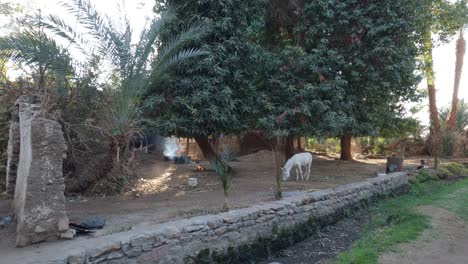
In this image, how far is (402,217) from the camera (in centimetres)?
967

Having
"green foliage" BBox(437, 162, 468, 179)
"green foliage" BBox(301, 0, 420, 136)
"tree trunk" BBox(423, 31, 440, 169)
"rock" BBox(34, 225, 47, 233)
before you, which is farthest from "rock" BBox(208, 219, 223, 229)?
"green foliage" BBox(437, 162, 468, 179)

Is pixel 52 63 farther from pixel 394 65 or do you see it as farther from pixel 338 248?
pixel 394 65

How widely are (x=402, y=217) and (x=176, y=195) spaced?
546cm

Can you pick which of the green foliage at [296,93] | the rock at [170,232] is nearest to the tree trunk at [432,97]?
the green foliage at [296,93]

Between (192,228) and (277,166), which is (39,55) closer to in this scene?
(192,228)

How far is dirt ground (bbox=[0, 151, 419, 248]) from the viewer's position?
7.27 meters

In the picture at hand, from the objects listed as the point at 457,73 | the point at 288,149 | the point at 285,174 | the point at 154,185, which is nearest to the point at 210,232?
the point at 154,185

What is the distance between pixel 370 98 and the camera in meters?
13.9

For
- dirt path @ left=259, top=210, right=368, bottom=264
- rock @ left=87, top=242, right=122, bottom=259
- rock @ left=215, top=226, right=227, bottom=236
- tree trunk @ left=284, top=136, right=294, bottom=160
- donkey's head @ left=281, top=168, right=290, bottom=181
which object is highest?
tree trunk @ left=284, top=136, right=294, bottom=160

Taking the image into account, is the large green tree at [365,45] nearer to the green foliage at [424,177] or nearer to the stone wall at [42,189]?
the green foliage at [424,177]

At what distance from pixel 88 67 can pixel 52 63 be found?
3.14ft

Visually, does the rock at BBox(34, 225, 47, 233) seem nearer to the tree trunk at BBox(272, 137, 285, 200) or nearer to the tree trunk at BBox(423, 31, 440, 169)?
the tree trunk at BBox(272, 137, 285, 200)

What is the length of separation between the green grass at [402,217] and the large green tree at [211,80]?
464 cm

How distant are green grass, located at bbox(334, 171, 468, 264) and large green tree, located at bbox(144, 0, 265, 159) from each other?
183 inches
